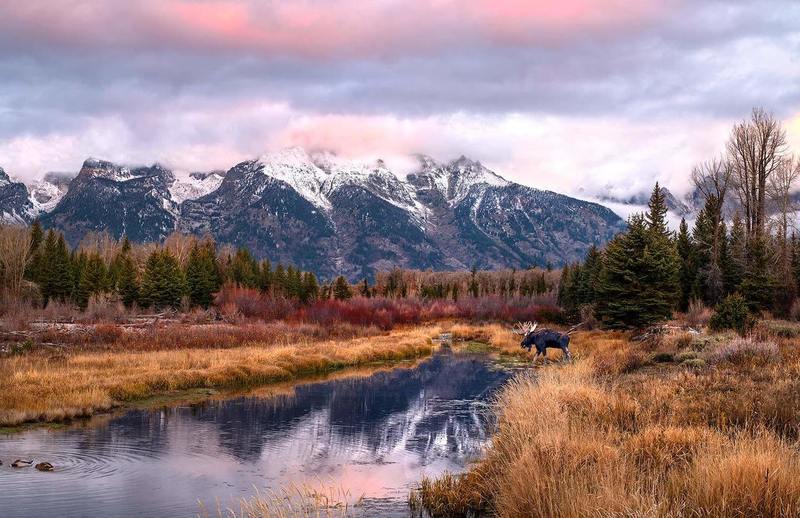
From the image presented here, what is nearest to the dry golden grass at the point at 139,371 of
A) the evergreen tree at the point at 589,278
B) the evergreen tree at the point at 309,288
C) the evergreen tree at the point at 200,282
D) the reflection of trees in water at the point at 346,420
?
the reflection of trees in water at the point at 346,420

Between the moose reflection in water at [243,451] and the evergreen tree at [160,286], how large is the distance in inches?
2037

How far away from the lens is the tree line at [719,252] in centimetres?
4588

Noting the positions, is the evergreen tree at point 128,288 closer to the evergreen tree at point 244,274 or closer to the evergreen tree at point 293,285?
the evergreen tree at point 244,274

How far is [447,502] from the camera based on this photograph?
12953mm

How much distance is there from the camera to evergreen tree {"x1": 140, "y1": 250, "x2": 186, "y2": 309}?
247 feet

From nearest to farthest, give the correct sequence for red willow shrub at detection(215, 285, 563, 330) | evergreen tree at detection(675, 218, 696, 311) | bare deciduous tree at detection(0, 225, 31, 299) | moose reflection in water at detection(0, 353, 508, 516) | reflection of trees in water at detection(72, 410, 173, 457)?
moose reflection in water at detection(0, 353, 508, 516)
reflection of trees in water at detection(72, 410, 173, 457)
evergreen tree at detection(675, 218, 696, 311)
red willow shrub at detection(215, 285, 563, 330)
bare deciduous tree at detection(0, 225, 31, 299)

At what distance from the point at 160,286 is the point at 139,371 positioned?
160ft

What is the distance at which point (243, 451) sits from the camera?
18.3 meters

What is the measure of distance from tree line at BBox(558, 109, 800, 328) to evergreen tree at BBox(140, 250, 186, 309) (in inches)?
1820

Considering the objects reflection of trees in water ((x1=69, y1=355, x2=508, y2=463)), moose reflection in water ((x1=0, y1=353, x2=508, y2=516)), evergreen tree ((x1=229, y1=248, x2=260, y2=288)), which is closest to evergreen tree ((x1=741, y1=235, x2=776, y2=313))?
reflection of trees in water ((x1=69, y1=355, x2=508, y2=463))

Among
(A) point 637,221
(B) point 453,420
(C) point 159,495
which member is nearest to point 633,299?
(A) point 637,221

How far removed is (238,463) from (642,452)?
1023cm

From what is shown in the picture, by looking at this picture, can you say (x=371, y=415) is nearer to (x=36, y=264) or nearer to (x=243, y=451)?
(x=243, y=451)

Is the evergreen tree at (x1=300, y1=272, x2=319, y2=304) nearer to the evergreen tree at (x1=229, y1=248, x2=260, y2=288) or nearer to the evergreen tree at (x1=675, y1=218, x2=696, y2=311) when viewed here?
the evergreen tree at (x1=229, y1=248, x2=260, y2=288)
